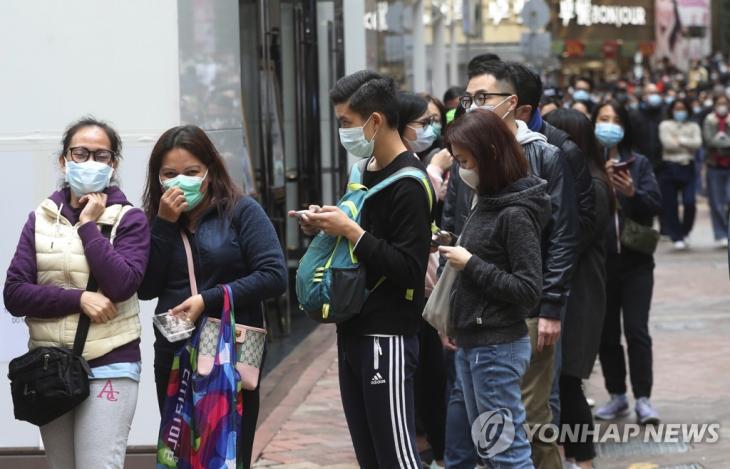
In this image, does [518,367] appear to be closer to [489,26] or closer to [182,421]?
[182,421]

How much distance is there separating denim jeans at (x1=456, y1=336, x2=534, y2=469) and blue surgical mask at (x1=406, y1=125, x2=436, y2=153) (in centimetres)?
233

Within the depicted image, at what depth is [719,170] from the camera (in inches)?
722

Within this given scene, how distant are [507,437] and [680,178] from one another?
46.3 feet

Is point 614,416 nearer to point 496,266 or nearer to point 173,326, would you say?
point 496,266

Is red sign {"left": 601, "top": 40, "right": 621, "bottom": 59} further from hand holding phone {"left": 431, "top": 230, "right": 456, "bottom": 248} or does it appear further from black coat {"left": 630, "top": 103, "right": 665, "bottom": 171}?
hand holding phone {"left": 431, "top": 230, "right": 456, "bottom": 248}

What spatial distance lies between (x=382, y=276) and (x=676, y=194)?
564 inches

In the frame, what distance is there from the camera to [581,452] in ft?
22.5

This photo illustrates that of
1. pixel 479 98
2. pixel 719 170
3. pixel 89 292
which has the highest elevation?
pixel 479 98

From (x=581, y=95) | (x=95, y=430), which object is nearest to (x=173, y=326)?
(x=95, y=430)

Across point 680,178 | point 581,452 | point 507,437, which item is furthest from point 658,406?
point 680,178

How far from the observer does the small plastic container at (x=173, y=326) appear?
4867 millimetres

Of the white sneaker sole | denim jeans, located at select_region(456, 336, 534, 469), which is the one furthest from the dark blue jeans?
denim jeans, located at select_region(456, 336, 534, 469)

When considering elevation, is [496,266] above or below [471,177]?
below

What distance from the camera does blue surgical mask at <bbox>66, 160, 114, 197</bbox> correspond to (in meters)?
5.00
